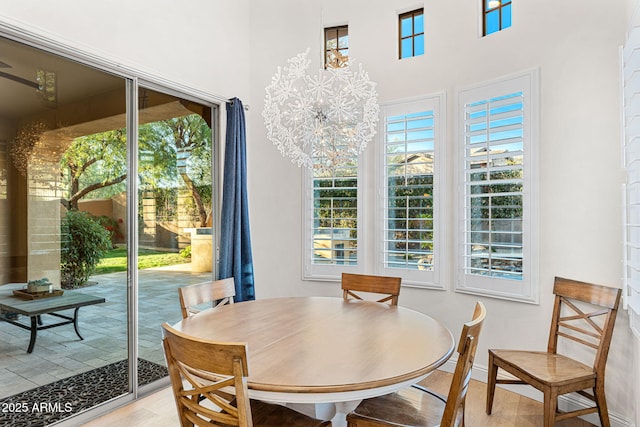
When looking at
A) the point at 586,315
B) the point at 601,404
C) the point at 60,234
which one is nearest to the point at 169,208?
the point at 60,234

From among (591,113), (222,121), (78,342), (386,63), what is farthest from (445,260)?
(78,342)

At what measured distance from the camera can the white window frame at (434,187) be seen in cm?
334

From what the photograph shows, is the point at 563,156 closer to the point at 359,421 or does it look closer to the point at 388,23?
the point at 388,23

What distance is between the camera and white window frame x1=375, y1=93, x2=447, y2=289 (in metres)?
3.34

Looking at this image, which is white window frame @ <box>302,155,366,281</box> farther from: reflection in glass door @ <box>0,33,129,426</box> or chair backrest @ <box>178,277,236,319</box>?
reflection in glass door @ <box>0,33,129,426</box>

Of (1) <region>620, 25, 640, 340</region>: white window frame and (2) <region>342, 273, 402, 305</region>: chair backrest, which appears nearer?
(1) <region>620, 25, 640, 340</region>: white window frame

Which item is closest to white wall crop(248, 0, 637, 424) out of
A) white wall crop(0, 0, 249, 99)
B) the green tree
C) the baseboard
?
the baseboard

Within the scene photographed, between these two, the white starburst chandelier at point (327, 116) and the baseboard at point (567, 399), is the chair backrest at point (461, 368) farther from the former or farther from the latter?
the baseboard at point (567, 399)

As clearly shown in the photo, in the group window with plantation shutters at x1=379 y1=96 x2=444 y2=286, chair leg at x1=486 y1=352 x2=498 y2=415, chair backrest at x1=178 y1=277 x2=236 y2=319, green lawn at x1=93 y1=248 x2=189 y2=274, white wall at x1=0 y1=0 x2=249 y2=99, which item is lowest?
chair leg at x1=486 y1=352 x2=498 y2=415

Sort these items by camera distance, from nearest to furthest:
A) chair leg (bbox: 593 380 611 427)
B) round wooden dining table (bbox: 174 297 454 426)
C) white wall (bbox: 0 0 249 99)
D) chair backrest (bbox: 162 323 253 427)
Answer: chair backrest (bbox: 162 323 253 427) → round wooden dining table (bbox: 174 297 454 426) → chair leg (bbox: 593 380 611 427) → white wall (bbox: 0 0 249 99)

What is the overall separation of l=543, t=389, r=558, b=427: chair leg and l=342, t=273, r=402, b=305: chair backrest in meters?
1.03

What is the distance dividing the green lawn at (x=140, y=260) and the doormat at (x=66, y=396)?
0.72m

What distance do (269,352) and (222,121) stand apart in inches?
108

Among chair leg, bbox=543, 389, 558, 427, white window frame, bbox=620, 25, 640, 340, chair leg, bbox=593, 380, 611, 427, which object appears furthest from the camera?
chair leg, bbox=593, 380, 611, 427
